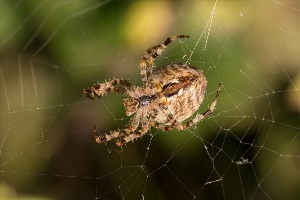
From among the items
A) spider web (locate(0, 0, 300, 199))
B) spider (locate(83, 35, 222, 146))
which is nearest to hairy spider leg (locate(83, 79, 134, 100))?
spider (locate(83, 35, 222, 146))

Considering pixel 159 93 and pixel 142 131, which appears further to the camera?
pixel 142 131

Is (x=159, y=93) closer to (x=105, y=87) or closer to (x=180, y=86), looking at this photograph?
(x=180, y=86)

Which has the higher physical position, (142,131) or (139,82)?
(139,82)

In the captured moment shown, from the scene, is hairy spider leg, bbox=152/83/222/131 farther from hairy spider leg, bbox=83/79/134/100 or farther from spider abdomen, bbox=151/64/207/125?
hairy spider leg, bbox=83/79/134/100

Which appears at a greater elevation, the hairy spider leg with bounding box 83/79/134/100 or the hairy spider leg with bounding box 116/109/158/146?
the hairy spider leg with bounding box 83/79/134/100

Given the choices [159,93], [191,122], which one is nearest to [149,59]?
[159,93]

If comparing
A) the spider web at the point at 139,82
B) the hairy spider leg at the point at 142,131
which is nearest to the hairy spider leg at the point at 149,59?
the hairy spider leg at the point at 142,131

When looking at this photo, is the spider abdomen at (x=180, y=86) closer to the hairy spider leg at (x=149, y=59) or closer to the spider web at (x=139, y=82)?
the hairy spider leg at (x=149, y=59)
